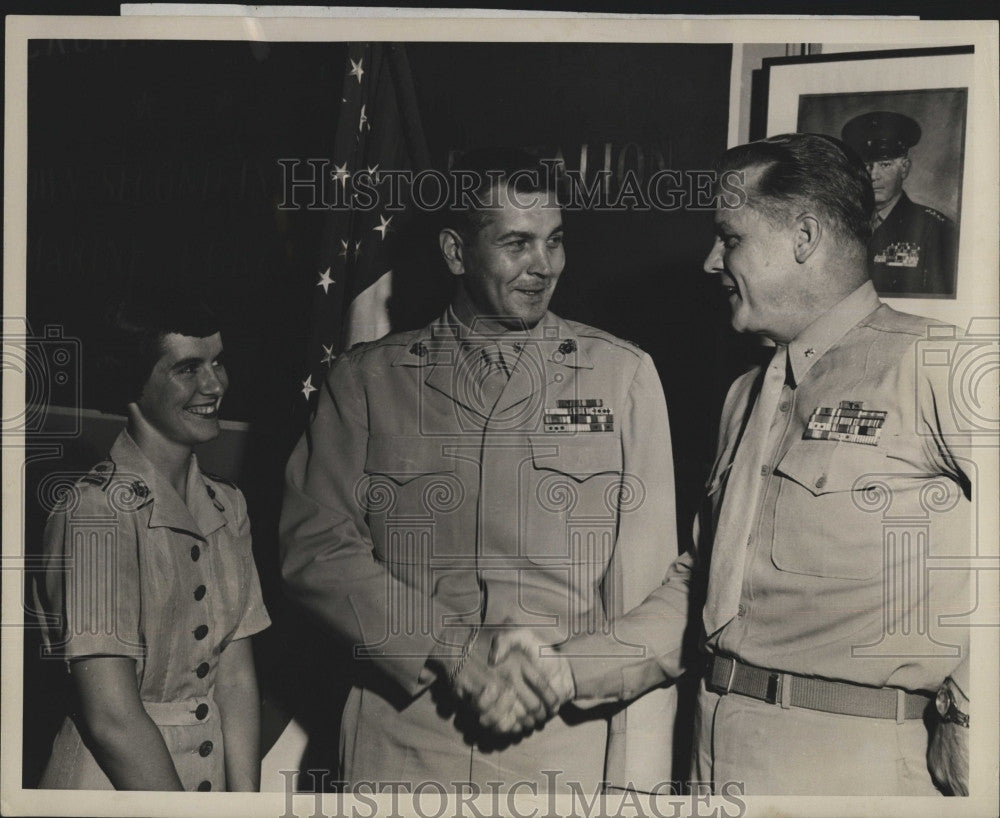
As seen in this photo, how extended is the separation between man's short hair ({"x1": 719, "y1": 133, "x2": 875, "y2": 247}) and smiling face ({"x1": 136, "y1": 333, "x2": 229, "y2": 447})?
3.34 feet

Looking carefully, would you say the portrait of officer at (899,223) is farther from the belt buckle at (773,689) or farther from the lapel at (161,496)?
the lapel at (161,496)

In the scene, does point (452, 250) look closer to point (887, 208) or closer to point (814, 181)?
point (814, 181)

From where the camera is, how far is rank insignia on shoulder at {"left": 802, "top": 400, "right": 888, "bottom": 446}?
157cm

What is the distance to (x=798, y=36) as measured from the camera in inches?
67.6

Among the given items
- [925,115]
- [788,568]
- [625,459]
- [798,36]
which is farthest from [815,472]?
[798,36]

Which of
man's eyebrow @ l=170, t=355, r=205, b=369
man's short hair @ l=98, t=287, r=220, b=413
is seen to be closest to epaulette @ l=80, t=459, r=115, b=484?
man's short hair @ l=98, t=287, r=220, b=413

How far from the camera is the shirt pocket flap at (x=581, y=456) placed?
1.71 m

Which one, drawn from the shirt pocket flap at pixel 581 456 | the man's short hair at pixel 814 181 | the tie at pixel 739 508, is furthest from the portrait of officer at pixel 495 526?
the man's short hair at pixel 814 181

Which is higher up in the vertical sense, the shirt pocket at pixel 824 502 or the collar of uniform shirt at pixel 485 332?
the collar of uniform shirt at pixel 485 332

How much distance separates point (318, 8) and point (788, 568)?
133cm

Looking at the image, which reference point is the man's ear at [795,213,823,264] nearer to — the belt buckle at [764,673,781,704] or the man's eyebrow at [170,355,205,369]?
the belt buckle at [764,673,781,704]

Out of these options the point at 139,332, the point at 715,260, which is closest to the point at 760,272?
the point at 715,260

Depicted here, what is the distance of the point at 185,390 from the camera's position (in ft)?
5.68

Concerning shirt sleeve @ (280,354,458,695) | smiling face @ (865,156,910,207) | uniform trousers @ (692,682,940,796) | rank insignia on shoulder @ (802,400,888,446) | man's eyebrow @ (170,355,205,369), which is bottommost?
uniform trousers @ (692,682,940,796)
